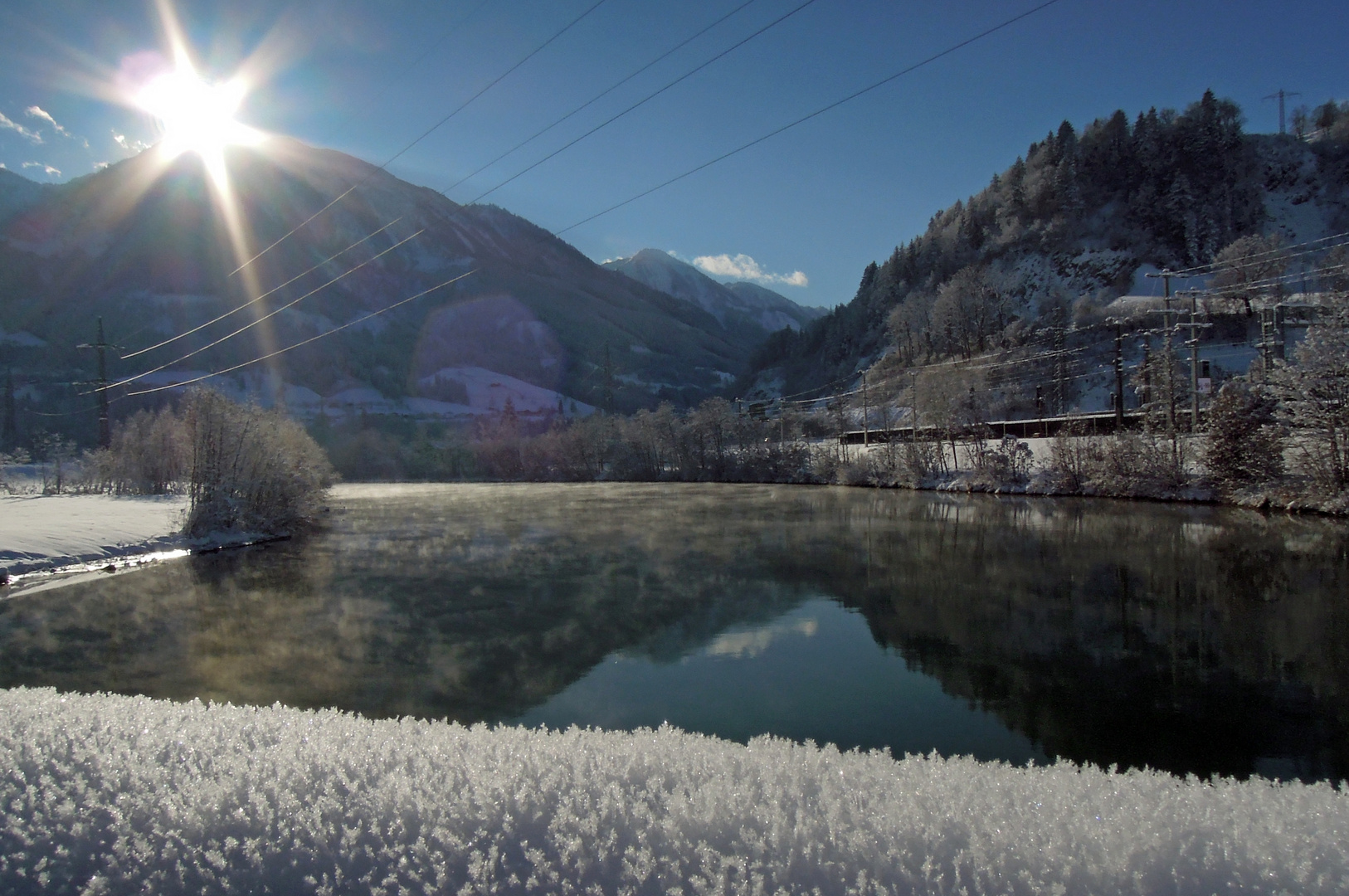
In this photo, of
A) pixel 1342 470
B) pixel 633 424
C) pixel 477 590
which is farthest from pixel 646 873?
pixel 633 424

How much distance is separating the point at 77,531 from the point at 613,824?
27.9 meters

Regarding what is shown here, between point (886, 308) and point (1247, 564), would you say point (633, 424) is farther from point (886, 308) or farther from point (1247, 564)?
point (886, 308)

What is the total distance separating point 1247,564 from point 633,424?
203 feet

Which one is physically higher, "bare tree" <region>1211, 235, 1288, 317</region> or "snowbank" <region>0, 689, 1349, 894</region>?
"bare tree" <region>1211, 235, 1288, 317</region>

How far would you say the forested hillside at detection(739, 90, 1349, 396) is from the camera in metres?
101

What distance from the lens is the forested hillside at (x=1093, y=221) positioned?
330ft

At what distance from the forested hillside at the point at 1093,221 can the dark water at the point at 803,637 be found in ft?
259

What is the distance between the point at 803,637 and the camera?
12.1m

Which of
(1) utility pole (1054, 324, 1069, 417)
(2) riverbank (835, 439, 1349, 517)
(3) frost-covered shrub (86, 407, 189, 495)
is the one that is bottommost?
(2) riverbank (835, 439, 1349, 517)

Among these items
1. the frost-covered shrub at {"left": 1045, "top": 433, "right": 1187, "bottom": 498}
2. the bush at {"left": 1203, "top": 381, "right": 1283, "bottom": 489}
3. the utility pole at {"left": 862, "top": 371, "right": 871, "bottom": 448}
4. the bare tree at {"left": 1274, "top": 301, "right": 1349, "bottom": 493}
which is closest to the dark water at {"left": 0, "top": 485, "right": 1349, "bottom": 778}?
the bare tree at {"left": 1274, "top": 301, "right": 1349, "bottom": 493}

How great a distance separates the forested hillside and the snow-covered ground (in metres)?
84.6

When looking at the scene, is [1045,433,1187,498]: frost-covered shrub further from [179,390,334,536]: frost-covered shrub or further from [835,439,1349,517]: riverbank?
[179,390,334,536]: frost-covered shrub

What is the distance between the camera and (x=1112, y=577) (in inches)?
627

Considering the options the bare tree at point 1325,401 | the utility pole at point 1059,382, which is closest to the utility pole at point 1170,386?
the bare tree at point 1325,401
